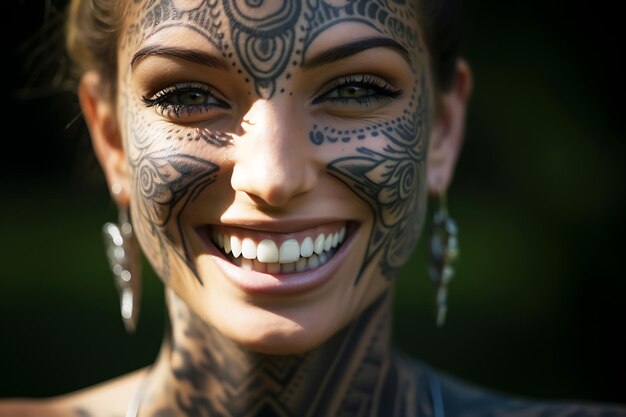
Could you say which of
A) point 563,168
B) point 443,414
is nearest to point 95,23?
point 443,414

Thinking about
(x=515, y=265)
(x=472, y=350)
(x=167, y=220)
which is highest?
(x=167, y=220)

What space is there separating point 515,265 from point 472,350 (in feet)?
1.68

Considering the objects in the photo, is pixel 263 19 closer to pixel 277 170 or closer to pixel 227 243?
pixel 277 170

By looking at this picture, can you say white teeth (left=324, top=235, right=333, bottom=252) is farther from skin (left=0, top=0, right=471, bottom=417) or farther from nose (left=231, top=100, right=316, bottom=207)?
nose (left=231, top=100, right=316, bottom=207)

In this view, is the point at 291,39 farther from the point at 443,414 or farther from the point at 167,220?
the point at 443,414

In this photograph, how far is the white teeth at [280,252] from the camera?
2.13 m

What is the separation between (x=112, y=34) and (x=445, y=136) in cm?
87

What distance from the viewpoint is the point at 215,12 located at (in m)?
2.10

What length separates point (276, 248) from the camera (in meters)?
2.12

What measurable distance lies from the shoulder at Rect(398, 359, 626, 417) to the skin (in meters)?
0.18

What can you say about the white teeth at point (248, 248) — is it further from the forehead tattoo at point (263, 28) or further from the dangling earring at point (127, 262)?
the dangling earring at point (127, 262)

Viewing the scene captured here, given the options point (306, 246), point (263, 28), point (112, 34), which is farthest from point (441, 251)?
point (112, 34)

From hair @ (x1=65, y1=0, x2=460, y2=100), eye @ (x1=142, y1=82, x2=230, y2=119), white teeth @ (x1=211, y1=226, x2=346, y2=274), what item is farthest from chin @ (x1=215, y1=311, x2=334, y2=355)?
hair @ (x1=65, y1=0, x2=460, y2=100)

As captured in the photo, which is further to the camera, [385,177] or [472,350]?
[472,350]
